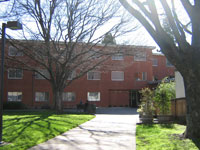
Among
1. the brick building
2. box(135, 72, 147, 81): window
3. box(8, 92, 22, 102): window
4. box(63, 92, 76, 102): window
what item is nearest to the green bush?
the brick building

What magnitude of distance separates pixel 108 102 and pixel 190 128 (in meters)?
29.5

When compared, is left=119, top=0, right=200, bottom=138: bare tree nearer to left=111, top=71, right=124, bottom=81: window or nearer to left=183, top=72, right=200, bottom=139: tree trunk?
left=183, top=72, right=200, bottom=139: tree trunk

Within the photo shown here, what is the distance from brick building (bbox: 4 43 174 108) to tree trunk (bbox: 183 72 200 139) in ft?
89.0

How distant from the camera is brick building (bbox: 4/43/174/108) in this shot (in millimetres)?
35812

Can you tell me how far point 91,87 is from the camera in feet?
121

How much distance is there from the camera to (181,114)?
14.0 metres

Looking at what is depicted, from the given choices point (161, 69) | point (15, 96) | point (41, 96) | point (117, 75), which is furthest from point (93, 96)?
point (161, 69)

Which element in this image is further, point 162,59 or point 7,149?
point 162,59

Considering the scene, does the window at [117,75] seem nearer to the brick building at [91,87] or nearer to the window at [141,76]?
the brick building at [91,87]

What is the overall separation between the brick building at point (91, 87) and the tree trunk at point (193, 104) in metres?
27.1

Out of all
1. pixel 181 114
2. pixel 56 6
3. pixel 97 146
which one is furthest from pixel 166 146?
pixel 56 6

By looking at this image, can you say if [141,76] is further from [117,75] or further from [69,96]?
[69,96]

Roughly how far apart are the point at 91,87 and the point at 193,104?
2980cm

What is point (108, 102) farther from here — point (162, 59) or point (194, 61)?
point (194, 61)
